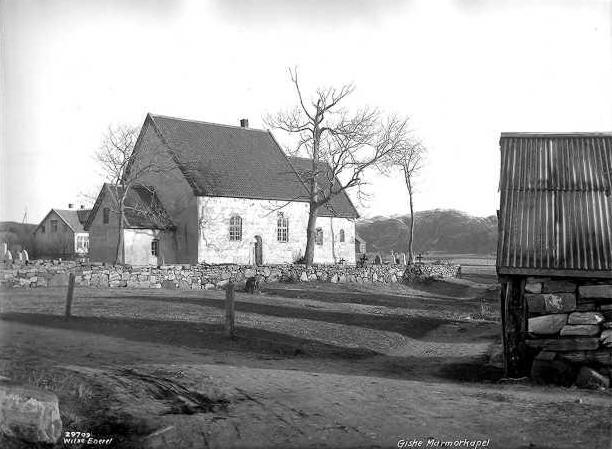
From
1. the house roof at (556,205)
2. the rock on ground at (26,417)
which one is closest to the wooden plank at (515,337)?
the house roof at (556,205)

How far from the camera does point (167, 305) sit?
19438 millimetres

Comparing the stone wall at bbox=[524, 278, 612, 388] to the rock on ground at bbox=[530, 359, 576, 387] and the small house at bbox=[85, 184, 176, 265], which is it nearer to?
the rock on ground at bbox=[530, 359, 576, 387]

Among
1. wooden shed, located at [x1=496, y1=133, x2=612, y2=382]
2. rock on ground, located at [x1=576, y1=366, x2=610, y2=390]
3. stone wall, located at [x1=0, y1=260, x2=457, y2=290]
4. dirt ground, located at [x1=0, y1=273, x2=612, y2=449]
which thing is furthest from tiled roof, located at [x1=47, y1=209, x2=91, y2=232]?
rock on ground, located at [x1=576, y1=366, x2=610, y2=390]

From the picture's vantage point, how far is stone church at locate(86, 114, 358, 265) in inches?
1463

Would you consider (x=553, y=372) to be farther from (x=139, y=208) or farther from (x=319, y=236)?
(x=319, y=236)

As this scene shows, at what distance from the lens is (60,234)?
66.6 metres

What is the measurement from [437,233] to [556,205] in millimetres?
125353

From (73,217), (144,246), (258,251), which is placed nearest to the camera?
(144,246)

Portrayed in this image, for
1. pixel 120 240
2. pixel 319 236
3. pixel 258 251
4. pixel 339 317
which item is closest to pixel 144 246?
pixel 120 240

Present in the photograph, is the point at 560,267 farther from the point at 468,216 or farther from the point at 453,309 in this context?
the point at 468,216

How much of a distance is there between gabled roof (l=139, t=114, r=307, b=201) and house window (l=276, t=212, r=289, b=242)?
1.46m

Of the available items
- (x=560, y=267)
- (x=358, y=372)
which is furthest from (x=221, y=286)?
(x=560, y=267)

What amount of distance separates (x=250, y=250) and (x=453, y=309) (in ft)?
61.4

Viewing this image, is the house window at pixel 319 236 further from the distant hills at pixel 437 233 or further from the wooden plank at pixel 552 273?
the distant hills at pixel 437 233
